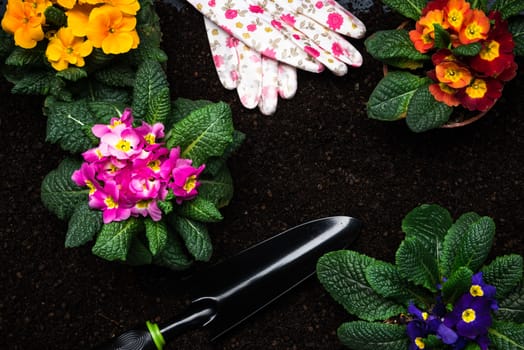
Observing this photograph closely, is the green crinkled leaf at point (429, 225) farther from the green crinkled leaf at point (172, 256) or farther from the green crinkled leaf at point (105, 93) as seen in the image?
the green crinkled leaf at point (105, 93)

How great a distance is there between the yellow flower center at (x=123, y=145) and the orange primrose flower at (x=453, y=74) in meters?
0.64

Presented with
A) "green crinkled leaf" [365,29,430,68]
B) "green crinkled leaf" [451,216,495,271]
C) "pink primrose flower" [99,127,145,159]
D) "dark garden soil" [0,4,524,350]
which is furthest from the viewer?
"dark garden soil" [0,4,524,350]

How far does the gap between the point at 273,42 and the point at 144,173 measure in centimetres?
52

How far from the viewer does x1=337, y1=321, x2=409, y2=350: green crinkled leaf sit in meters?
1.44

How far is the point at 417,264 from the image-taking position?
1415mm

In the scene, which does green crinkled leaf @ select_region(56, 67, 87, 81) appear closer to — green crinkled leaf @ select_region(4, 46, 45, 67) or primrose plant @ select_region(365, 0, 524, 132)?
green crinkled leaf @ select_region(4, 46, 45, 67)

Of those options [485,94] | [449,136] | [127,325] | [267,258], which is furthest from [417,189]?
[127,325]

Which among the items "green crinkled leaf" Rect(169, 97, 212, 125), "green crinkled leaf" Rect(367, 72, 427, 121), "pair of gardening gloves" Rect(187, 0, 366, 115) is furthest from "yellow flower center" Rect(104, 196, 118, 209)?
"green crinkled leaf" Rect(367, 72, 427, 121)

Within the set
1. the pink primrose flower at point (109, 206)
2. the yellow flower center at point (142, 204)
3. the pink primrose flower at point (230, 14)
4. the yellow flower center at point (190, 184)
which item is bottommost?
the pink primrose flower at point (109, 206)

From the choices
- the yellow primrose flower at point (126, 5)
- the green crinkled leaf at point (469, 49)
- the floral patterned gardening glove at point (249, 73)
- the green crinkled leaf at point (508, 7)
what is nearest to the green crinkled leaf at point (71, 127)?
the yellow primrose flower at point (126, 5)

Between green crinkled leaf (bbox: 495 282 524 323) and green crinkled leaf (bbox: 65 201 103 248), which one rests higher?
green crinkled leaf (bbox: 495 282 524 323)

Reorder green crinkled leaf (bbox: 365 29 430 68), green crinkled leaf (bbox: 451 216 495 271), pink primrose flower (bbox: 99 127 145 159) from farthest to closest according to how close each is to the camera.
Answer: green crinkled leaf (bbox: 365 29 430 68), green crinkled leaf (bbox: 451 216 495 271), pink primrose flower (bbox: 99 127 145 159)

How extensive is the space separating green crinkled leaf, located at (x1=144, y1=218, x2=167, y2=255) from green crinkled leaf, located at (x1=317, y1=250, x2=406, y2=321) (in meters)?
0.32

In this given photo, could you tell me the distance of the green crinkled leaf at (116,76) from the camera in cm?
153
